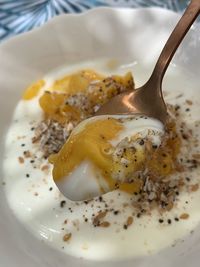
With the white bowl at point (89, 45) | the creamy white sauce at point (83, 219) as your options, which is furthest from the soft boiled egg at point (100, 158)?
the white bowl at point (89, 45)

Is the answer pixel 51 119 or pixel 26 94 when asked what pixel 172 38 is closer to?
pixel 51 119

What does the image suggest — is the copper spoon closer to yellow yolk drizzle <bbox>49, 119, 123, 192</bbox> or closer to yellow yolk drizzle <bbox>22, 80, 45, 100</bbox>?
yellow yolk drizzle <bbox>49, 119, 123, 192</bbox>

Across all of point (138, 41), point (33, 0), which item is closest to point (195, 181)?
point (138, 41)

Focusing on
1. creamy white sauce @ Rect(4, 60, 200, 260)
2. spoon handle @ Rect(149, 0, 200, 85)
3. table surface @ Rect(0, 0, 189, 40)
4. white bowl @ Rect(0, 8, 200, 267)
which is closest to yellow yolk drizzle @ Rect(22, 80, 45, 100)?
white bowl @ Rect(0, 8, 200, 267)

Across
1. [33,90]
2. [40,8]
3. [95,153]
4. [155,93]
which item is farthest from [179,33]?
[40,8]

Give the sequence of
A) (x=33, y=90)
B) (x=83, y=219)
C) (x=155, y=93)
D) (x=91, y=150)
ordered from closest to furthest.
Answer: (x=91, y=150), (x=83, y=219), (x=155, y=93), (x=33, y=90)

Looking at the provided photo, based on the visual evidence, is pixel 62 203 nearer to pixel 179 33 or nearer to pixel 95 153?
pixel 95 153
